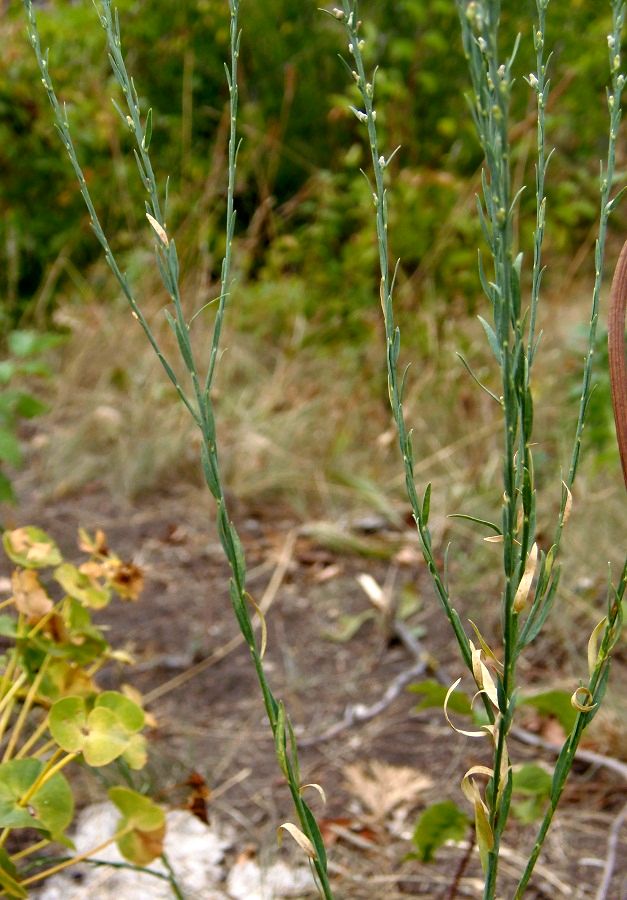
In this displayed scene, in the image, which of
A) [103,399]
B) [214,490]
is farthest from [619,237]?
[214,490]

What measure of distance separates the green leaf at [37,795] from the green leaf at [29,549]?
266mm

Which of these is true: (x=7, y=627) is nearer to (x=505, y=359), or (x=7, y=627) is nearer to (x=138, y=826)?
(x=138, y=826)

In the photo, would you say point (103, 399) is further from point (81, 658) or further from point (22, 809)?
point (22, 809)

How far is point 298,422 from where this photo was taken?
11.2ft

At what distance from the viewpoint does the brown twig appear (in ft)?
2.64

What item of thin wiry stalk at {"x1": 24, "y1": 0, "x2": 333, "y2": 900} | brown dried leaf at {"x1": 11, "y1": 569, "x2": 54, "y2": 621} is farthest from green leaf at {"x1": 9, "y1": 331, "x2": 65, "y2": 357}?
thin wiry stalk at {"x1": 24, "y1": 0, "x2": 333, "y2": 900}

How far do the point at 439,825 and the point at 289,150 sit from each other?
4642 mm

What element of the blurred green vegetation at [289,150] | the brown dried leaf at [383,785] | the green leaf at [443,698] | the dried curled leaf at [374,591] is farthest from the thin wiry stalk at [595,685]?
the blurred green vegetation at [289,150]

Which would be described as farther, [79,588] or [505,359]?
[79,588]

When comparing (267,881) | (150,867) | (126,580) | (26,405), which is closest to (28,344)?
(26,405)

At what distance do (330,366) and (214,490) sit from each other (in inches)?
124

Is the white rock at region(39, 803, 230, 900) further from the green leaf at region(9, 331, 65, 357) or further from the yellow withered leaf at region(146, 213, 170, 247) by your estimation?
the green leaf at region(9, 331, 65, 357)

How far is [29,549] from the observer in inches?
50.7

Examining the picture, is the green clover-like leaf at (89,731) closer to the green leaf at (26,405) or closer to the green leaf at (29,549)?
the green leaf at (29,549)
